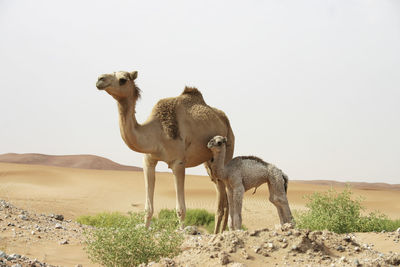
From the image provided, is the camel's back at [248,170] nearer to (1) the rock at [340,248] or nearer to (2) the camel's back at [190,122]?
(2) the camel's back at [190,122]

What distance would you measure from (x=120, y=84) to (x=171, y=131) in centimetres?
143

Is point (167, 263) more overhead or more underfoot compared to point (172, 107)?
more underfoot

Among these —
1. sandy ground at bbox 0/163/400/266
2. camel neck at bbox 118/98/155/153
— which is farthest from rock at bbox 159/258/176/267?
sandy ground at bbox 0/163/400/266

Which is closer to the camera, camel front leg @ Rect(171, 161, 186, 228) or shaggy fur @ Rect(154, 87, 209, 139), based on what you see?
camel front leg @ Rect(171, 161, 186, 228)

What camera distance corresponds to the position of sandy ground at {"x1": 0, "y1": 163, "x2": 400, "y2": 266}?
76.1ft

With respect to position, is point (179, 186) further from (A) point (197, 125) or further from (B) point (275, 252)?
(B) point (275, 252)

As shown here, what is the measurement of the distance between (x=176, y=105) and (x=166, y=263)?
15.6 feet

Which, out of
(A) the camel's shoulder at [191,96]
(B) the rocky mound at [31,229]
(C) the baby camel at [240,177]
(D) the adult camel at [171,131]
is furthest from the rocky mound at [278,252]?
(A) the camel's shoulder at [191,96]

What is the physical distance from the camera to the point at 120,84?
9328 mm

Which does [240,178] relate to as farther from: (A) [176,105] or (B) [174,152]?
(A) [176,105]

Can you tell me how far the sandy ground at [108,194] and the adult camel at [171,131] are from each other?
430 inches

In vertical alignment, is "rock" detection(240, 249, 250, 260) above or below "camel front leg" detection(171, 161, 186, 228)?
below

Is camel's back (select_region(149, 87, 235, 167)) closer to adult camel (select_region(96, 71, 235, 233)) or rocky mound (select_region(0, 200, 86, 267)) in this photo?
adult camel (select_region(96, 71, 235, 233))

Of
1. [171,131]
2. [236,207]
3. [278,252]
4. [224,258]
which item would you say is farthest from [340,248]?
[171,131]
